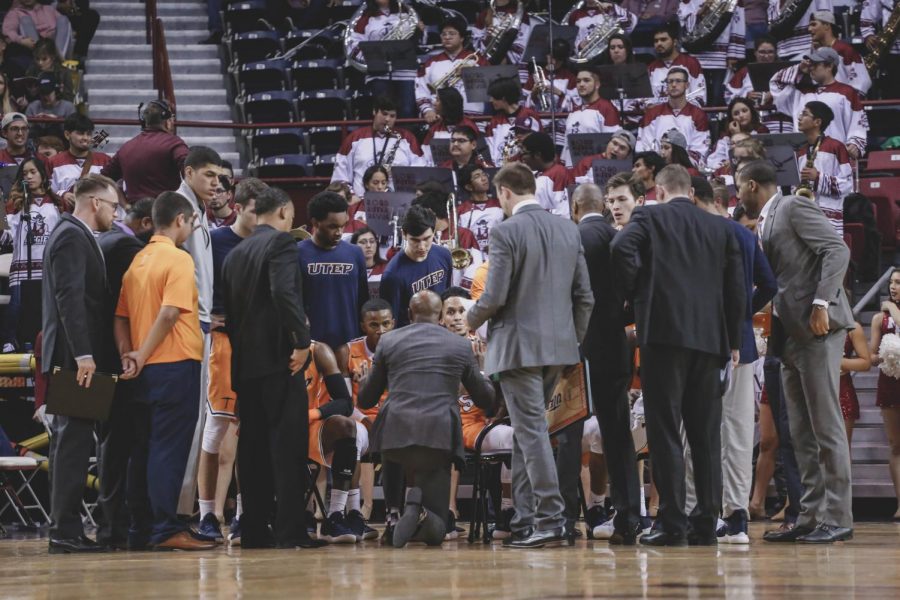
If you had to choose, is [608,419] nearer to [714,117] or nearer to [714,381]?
[714,381]

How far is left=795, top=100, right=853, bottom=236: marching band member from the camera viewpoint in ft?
39.4

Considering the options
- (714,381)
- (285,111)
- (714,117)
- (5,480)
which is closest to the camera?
(714,381)

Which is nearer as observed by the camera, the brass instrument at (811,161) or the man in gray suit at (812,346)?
the man in gray suit at (812,346)

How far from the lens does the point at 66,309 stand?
7055 millimetres

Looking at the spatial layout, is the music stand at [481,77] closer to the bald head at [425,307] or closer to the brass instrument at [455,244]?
the brass instrument at [455,244]

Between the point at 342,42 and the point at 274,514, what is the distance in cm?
1067

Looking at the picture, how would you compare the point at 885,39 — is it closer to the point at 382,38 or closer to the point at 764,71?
the point at 764,71

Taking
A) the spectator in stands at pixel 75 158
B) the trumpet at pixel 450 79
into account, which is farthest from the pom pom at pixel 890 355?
the spectator in stands at pixel 75 158

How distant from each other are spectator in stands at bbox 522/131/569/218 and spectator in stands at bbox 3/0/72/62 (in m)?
6.57

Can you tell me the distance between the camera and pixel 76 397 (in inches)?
275

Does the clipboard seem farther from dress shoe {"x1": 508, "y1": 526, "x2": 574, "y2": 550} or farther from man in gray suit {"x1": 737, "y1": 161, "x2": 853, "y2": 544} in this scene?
man in gray suit {"x1": 737, "y1": 161, "x2": 853, "y2": 544}

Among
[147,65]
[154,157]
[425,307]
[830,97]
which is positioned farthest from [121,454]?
[147,65]

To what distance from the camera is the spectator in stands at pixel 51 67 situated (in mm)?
14914

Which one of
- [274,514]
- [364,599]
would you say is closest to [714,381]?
[274,514]
